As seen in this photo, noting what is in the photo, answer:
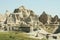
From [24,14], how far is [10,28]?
108 ft

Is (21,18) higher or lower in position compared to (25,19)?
higher

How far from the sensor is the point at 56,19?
116 meters

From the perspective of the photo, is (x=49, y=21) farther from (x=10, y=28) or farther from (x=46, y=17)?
(x=10, y=28)

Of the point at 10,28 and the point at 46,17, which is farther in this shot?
the point at 46,17

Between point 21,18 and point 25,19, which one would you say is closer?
point 25,19

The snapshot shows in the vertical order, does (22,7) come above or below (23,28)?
above

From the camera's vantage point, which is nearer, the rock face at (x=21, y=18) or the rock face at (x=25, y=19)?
the rock face at (x=25, y=19)

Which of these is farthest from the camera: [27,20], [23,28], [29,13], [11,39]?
[29,13]

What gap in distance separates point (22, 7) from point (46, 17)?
14.5 meters

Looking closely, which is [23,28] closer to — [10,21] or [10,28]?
[10,28]

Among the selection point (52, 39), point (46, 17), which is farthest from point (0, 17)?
point (52, 39)

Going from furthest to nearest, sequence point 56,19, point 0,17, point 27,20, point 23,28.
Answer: point 56,19
point 0,17
point 27,20
point 23,28

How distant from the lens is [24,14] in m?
108

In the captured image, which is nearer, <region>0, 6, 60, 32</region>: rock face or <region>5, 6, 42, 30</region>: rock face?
<region>0, 6, 60, 32</region>: rock face
